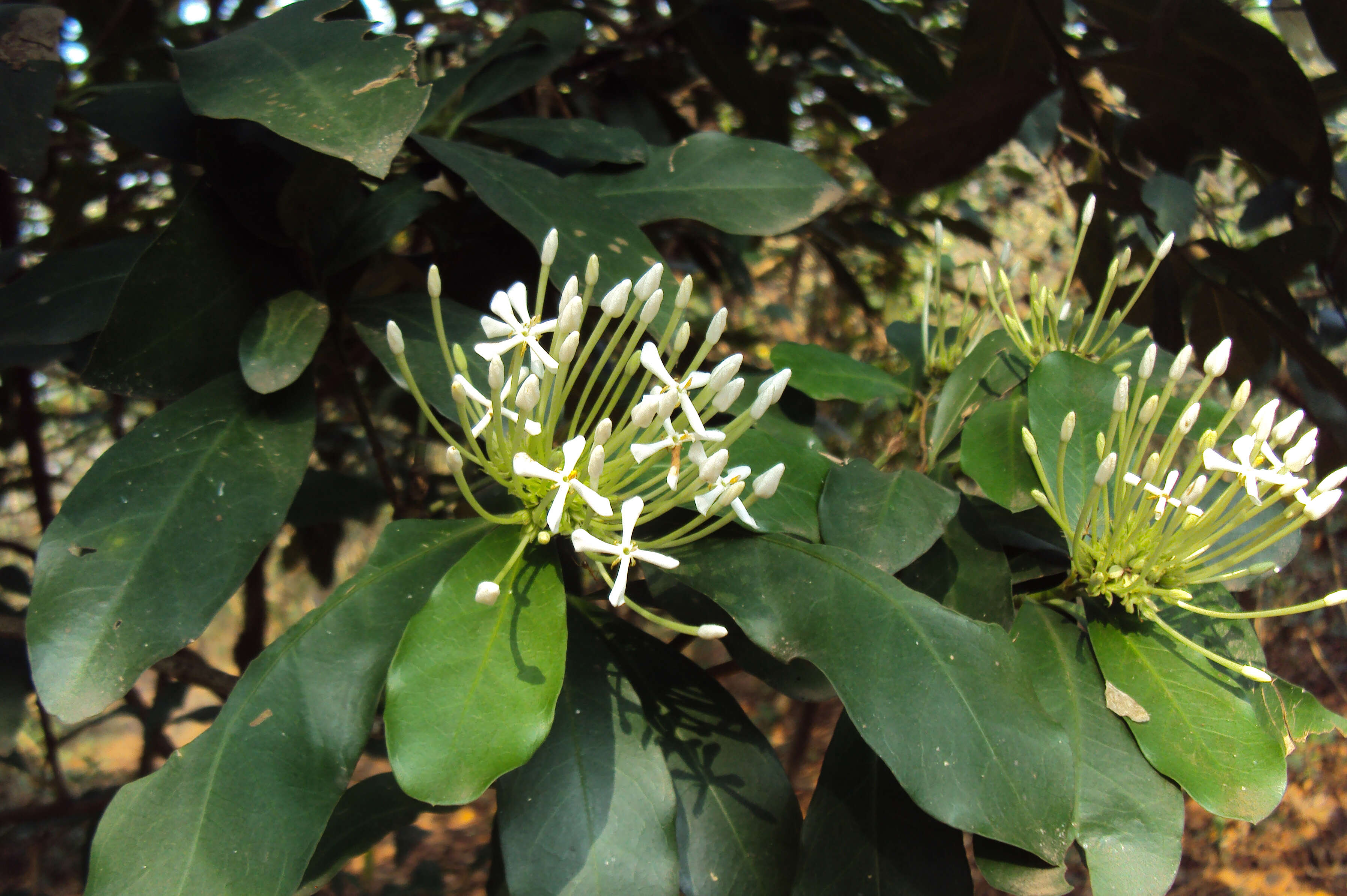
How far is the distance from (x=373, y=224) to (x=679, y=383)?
1.49ft

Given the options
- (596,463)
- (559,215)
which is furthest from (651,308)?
(559,215)

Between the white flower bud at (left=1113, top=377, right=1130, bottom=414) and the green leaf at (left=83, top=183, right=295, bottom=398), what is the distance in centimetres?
80

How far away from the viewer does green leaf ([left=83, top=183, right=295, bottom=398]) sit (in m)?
0.77

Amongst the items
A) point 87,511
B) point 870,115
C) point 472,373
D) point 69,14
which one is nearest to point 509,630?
point 472,373

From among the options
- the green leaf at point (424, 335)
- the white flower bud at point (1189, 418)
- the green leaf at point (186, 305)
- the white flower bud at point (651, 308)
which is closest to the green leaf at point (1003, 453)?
the white flower bud at point (1189, 418)

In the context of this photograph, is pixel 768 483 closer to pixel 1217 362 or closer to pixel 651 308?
pixel 651 308

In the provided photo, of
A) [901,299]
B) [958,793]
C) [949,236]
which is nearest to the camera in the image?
[958,793]

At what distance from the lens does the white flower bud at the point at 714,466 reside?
0.60m

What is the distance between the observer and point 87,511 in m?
0.73

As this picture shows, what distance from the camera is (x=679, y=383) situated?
684 millimetres

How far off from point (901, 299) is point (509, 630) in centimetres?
311

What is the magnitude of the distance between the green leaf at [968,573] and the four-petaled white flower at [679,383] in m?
0.28

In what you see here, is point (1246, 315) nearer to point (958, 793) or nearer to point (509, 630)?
point (958, 793)

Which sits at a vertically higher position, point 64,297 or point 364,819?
point 64,297
